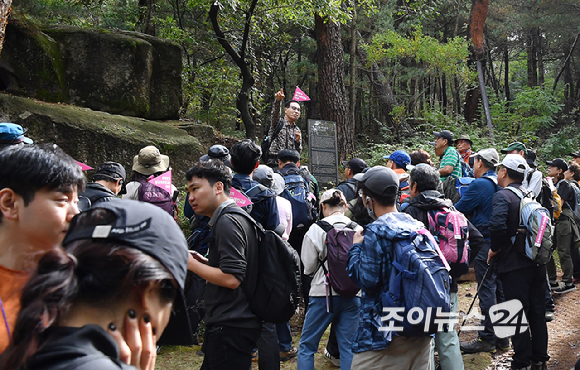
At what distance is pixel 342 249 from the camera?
4.37 m

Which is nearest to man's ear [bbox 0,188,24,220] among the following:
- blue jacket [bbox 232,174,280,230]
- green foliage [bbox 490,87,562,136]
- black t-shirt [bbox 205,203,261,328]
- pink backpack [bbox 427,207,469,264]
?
black t-shirt [bbox 205,203,261,328]

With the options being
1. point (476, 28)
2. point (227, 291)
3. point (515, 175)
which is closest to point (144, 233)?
point (227, 291)

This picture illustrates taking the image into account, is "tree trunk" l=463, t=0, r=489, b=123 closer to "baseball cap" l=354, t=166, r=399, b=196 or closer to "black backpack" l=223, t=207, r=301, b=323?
"baseball cap" l=354, t=166, r=399, b=196

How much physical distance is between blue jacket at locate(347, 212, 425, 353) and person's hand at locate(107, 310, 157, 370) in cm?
213

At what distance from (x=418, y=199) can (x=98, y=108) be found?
735 cm

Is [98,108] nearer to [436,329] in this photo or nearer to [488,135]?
[436,329]

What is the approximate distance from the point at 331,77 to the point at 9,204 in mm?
11237

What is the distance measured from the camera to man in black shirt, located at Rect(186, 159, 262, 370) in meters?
3.00

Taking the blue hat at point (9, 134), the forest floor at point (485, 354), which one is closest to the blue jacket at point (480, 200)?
the forest floor at point (485, 354)

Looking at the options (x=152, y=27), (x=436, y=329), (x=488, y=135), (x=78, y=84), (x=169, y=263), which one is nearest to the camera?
(x=169, y=263)

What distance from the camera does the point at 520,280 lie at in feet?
16.7

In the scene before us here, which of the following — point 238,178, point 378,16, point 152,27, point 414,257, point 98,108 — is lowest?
point 414,257

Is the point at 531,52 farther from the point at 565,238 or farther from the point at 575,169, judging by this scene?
the point at 565,238

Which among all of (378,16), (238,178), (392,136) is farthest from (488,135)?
(238,178)
